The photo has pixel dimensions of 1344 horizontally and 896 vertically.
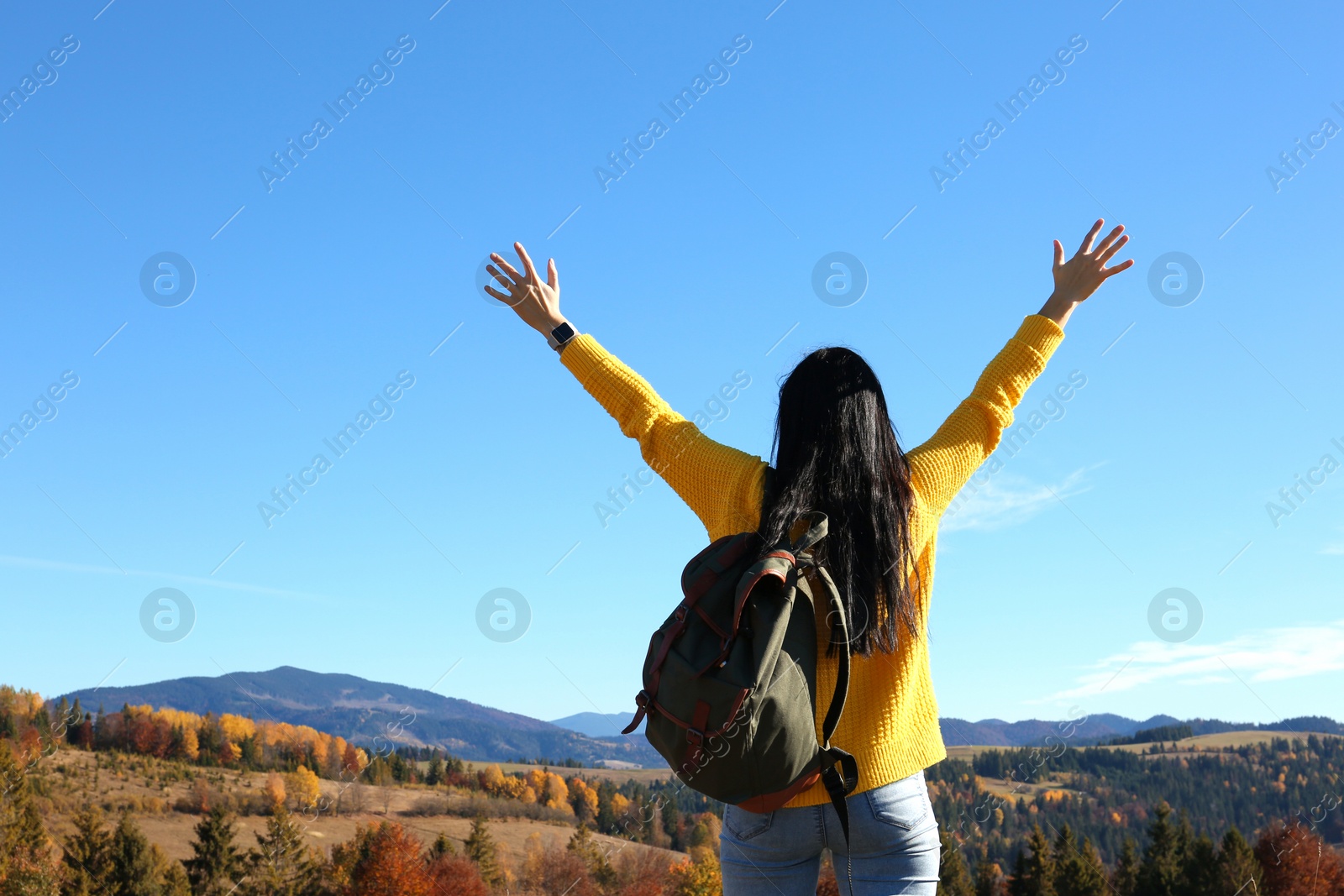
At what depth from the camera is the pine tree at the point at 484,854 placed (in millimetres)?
98562

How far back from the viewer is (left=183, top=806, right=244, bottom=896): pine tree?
268 feet

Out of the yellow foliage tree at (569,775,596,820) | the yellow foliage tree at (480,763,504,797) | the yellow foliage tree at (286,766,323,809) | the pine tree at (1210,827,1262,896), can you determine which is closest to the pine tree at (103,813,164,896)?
the yellow foliage tree at (286,766,323,809)

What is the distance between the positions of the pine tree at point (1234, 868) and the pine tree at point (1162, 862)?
8.59ft

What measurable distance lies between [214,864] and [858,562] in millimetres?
93525

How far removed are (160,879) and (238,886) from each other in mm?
9462

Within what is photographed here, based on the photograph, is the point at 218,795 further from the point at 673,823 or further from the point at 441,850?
the point at 673,823

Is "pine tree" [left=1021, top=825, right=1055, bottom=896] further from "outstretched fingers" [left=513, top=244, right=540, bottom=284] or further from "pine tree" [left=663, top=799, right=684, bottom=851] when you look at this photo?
"outstretched fingers" [left=513, top=244, right=540, bottom=284]

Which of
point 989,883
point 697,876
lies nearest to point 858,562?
point 989,883

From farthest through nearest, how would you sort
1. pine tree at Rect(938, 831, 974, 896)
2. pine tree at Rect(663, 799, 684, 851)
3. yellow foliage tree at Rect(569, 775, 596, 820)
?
yellow foliage tree at Rect(569, 775, 596, 820) < pine tree at Rect(663, 799, 684, 851) < pine tree at Rect(938, 831, 974, 896)

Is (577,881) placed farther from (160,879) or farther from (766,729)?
(766,729)

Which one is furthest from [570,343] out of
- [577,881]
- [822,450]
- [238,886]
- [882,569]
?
[577,881]

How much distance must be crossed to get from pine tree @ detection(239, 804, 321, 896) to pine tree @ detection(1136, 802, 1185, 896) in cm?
6509

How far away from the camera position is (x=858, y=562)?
320 centimetres

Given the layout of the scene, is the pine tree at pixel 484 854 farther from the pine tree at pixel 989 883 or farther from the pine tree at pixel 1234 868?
the pine tree at pixel 1234 868
